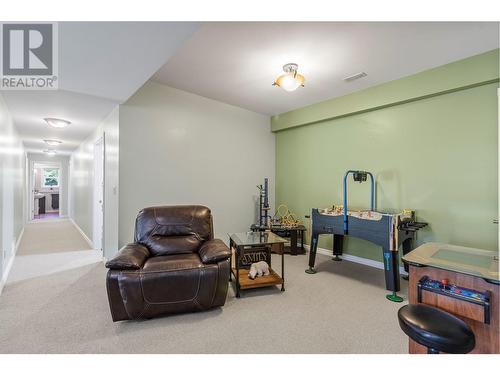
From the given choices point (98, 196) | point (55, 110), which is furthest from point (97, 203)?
point (55, 110)

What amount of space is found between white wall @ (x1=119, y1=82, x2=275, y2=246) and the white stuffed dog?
1521 millimetres

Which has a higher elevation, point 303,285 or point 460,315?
point 460,315

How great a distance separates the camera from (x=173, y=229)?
2.77 meters

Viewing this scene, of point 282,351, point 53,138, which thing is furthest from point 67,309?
point 53,138

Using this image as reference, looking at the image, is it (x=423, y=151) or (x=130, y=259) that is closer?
(x=130, y=259)

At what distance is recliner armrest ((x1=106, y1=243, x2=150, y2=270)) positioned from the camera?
2021mm

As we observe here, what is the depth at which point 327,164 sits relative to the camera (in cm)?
424

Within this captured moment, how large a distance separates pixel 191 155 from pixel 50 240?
411 cm

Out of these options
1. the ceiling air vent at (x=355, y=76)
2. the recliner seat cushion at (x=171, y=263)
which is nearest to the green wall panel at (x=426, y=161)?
the ceiling air vent at (x=355, y=76)

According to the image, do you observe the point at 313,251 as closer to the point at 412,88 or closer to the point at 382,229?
the point at 382,229

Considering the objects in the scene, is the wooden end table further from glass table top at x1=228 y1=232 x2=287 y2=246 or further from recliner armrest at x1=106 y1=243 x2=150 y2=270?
recliner armrest at x1=106 y1=243 x2=150 y2=270

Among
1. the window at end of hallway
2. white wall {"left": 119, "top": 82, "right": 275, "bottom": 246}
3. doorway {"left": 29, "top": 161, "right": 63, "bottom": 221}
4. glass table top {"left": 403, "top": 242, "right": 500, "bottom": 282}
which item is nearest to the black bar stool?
glass table top {"left": 403, "top": 242, "right": 500, "bottom": 282}
